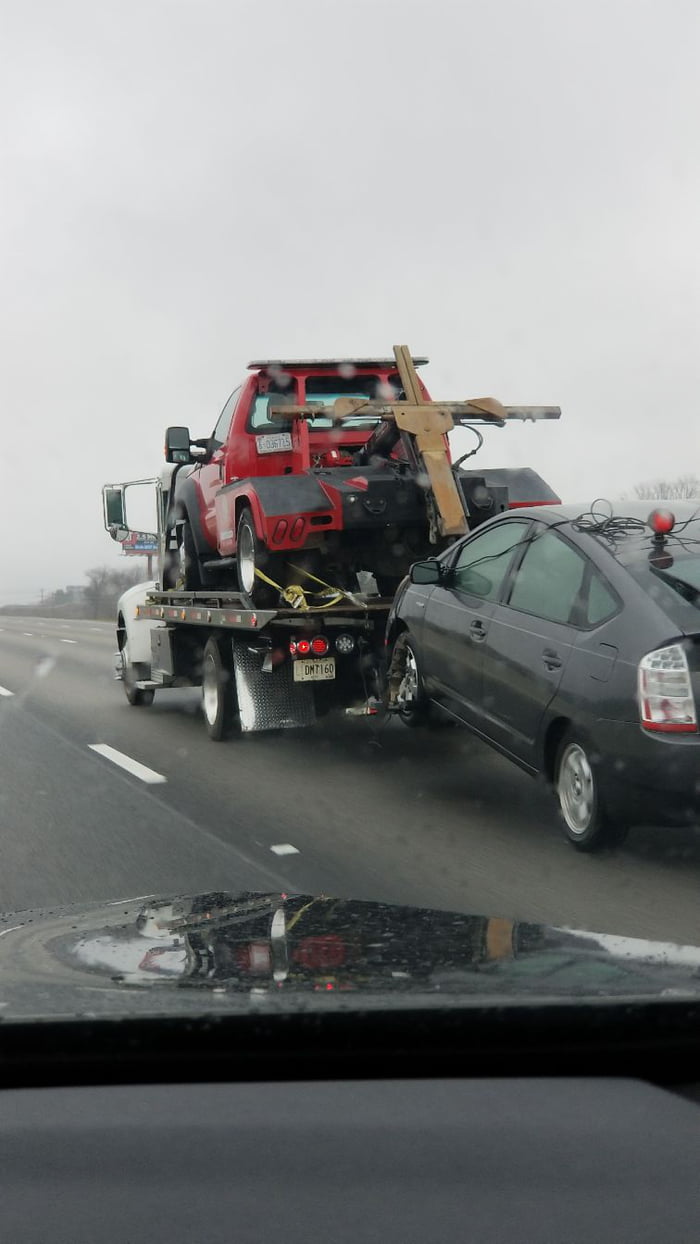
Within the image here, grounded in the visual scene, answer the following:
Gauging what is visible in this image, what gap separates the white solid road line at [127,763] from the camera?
28.2 feet

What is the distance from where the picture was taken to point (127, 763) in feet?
30.5

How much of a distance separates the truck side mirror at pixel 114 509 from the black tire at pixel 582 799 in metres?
8.99

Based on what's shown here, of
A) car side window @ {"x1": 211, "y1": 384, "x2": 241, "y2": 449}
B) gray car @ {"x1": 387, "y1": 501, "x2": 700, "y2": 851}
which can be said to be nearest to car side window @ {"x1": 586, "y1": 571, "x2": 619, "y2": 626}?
gray car @ {"x1": 387, "y1": 501, "x2": 700, "y2": 851}

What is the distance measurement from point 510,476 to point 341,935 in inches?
269

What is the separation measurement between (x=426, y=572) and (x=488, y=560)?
465 millimetres

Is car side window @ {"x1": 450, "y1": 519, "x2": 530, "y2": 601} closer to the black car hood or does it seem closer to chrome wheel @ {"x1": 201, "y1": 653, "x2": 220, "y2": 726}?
chrome wheel @ {"x1": 201, "y1": 653, "x2": 220, "y2": 726}

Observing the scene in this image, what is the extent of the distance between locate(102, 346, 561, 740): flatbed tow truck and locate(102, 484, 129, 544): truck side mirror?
354 cm

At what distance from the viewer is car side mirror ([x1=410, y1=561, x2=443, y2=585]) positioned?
7371 mm

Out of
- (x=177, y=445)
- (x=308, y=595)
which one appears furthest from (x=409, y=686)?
(x=177, y=445)

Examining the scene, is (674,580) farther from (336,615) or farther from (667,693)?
(336,615)

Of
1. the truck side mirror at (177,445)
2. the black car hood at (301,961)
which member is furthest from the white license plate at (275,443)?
the black car hood at (301,961)

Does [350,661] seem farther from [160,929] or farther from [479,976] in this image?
[479,976]

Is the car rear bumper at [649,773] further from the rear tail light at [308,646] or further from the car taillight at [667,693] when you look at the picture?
the rear tail light at [308,646]

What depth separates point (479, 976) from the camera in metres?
2.29
